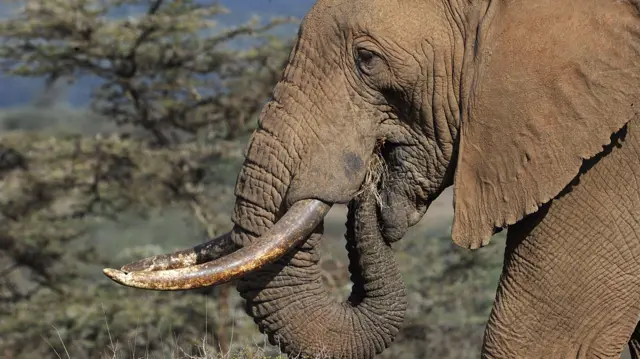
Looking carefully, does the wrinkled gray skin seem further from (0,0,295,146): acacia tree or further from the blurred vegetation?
(0,0,295,146): acacia tree

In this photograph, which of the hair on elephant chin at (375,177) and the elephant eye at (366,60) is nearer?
the elephant eye at (366,60)

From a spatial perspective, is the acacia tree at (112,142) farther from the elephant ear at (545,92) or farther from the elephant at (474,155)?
the elephant ear at (545,92)

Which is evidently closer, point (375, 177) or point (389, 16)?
point (389, 16)

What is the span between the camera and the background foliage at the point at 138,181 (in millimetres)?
12484

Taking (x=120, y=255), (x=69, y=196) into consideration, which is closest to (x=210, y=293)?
(x=120, y=255)

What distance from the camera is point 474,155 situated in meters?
3.61

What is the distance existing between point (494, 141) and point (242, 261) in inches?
34.9

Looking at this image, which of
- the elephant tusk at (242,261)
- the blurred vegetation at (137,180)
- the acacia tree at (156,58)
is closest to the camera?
the elephant tusk at (242,261)

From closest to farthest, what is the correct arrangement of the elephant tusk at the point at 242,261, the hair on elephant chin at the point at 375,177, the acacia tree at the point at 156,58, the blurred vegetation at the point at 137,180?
the elephant tusk at the point at 242,261, the hair on elephant chin at the point at 375,177, the blurred vegetation at the point at 137,180, the acacia tree at the point at 156,58

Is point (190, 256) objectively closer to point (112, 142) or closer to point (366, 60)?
point (366, 60)

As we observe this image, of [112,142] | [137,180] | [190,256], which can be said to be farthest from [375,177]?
[137,180]

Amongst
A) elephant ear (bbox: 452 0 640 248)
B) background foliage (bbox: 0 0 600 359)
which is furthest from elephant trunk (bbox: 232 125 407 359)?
background foliage (bbox: 0 0 600 359)

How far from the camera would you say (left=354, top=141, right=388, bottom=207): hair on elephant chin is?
3.73 m

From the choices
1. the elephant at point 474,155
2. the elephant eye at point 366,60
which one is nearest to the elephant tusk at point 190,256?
the elephant at point 474,155
